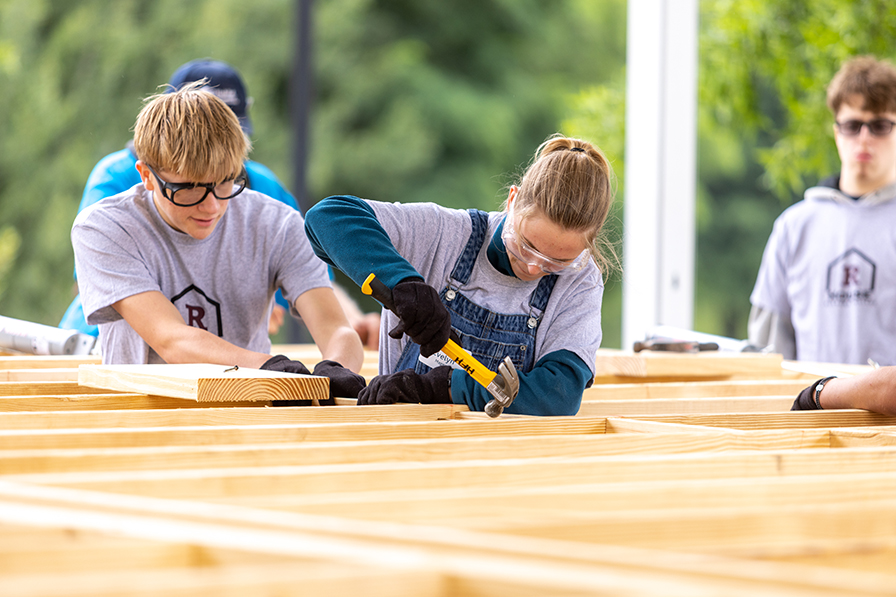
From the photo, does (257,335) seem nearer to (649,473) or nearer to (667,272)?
(649,473)

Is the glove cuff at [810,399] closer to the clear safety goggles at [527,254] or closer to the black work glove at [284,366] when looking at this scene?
the clear safety goggles at [527,254]

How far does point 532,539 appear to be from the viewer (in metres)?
0.92

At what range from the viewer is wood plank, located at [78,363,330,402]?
5.92 ft

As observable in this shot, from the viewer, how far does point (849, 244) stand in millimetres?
3617

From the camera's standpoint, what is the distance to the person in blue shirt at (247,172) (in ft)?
9.39

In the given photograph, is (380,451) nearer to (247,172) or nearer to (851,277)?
(247,172)

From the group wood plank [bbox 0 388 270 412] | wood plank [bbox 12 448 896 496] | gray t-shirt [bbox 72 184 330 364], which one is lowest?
wood plank [bbox 12 448 896 496]

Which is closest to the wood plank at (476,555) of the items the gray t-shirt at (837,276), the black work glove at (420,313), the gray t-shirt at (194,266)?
the black work glove at (420,313)

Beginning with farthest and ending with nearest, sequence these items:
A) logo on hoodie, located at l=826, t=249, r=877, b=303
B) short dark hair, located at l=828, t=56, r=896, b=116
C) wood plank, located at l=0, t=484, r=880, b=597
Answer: logo on hoodie, located at l=826, t=249, r=877, b=303 < short dark hair, located at l=828, t=56, r=896, b=116 < wood plank, located at l=0, t=484, r=880, b=597

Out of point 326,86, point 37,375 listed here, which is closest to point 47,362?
point 37,375

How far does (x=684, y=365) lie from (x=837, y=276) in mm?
944

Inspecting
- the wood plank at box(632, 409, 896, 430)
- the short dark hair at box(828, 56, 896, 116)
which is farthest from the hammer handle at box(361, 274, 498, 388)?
the short dark hair at box(828, 56, 896, 116)

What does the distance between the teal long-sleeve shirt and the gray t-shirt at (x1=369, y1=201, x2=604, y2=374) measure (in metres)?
0.09

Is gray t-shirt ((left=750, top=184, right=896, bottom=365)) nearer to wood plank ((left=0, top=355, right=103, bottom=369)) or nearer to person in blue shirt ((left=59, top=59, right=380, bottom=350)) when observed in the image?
person in blue shirt ((left=59, top=59, right=380, bottom=350))
